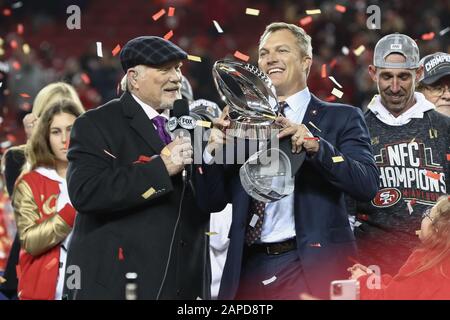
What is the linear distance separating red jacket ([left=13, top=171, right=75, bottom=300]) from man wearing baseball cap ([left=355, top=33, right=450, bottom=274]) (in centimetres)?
124

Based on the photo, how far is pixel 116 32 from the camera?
1220cm

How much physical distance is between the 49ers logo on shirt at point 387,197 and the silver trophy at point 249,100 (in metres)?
0.89

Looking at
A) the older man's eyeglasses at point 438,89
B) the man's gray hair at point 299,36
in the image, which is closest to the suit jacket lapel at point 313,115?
the man's gray hair at point 299,36

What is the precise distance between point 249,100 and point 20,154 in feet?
6.31

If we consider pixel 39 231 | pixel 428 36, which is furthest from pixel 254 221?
pixel 428 36

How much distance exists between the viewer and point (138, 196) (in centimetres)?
373

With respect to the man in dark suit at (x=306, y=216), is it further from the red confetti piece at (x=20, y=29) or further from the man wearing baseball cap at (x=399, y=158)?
the red confetti piece at (x=20, y=29)

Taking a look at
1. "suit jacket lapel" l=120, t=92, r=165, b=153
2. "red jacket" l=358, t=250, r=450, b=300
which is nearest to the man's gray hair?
"suit jacket lapel" l=120, t=92, r=165, b=153

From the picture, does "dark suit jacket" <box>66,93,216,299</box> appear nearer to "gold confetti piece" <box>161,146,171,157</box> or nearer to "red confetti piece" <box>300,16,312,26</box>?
"gold confetti piece" <box>161,146,171,157</box>

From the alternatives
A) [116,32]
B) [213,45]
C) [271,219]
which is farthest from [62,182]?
[116,32]

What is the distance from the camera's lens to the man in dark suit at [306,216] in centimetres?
372

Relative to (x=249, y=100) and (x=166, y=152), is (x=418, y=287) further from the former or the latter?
(x=166, y=152)

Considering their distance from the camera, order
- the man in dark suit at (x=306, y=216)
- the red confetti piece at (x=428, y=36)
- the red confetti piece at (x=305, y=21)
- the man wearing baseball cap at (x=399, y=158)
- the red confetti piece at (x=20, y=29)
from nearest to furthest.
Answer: the man in dark suit at (x=306, y=216)
the man wearing baseball cap at (x=399, y=158)
the red confetti piece at (x=428, y=36)
the red confetti piece at (x=305, y=21)
the red confetti piece at (x=20, y=29)

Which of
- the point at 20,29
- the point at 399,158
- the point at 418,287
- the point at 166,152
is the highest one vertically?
the point at 20,29
